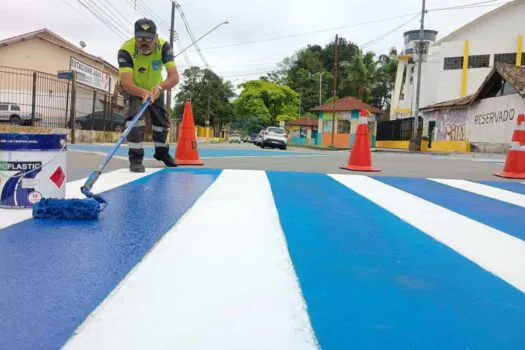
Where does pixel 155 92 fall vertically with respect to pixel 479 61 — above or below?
below

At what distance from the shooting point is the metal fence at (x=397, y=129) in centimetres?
3208

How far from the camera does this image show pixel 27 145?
3.05 m

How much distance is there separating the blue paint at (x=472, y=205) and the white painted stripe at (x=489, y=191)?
0.14 meters

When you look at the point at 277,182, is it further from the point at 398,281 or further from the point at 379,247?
the point at 398,281

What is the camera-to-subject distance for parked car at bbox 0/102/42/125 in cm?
1475

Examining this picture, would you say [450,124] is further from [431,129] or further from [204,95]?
[204,95]

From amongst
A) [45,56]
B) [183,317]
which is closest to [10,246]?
[183,317]

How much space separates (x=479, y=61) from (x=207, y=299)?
112 feet

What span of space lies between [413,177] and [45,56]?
31.9m

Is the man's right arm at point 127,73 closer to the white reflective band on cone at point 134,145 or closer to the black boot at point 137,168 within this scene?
the white reflective band on cone at point 134,145

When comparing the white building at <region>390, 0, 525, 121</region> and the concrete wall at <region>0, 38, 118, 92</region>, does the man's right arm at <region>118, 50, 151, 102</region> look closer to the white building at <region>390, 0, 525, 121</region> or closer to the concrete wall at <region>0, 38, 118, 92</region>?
the concrete wall at <region>0, 38, 118, 92</region>

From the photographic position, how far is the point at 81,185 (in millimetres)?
4215

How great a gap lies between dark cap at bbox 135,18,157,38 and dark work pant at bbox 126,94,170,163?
0.74 meters

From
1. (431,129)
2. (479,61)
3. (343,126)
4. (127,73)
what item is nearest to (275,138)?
(431,129)
